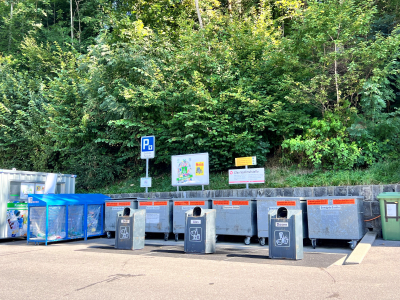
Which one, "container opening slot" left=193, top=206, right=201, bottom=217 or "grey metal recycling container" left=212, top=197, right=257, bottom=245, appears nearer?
"container opening slot" left=193, top=206, right=201, bottom=217

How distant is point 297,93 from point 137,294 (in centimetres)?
1011

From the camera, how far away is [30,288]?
19.1 feet

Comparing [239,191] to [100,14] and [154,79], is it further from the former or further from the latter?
[100,14]

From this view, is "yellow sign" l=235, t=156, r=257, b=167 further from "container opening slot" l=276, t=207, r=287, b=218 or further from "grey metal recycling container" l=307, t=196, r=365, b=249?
"container opening slot" l=276, t=207, r=287, b=218

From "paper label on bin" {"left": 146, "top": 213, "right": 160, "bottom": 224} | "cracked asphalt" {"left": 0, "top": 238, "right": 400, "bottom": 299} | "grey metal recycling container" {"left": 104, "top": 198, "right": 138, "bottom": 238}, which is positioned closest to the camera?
"cracked asphalt" {"left": 0, "top": 238, "right": 400, "bottom": 299}

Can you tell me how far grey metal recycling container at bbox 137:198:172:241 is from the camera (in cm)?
1221

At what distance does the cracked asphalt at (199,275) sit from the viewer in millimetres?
5277

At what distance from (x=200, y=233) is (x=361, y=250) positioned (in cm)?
376

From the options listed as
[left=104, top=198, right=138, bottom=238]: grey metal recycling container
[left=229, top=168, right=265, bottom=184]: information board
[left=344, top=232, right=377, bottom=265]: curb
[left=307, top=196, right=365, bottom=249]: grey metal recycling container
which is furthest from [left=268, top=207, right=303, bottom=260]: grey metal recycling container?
[left=104, top=198, right=138, bottom=238]: grey metal recycling container

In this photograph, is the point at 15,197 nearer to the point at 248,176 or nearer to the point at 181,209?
the point at 181,209

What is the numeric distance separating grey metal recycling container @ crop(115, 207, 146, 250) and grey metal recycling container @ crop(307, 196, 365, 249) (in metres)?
4.70

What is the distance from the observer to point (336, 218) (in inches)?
380

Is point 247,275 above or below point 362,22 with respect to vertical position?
below

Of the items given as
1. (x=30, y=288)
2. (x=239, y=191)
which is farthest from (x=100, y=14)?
(x=30, y=288)
